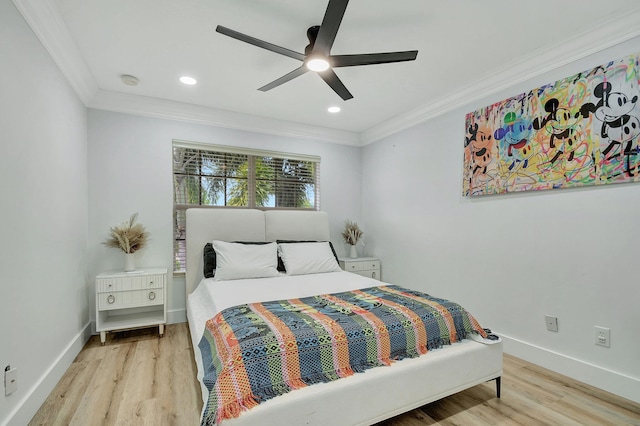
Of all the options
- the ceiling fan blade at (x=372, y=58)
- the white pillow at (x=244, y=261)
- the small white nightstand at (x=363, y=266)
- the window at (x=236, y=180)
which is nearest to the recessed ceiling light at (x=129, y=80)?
the window at (x=236, y=180)

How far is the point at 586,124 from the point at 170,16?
3034 mm

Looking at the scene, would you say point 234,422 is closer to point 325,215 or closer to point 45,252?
point 45,252

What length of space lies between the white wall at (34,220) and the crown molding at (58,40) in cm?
7

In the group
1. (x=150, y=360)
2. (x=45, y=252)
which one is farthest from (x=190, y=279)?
(x=45, y=252)

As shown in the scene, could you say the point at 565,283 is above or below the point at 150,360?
above

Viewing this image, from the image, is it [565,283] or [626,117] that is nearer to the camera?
[626,117]

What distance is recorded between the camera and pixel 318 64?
212 cm

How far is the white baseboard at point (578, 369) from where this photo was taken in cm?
201

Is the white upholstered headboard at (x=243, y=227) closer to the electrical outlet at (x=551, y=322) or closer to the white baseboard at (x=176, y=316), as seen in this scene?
the white baseboard at (x=176, y=316)

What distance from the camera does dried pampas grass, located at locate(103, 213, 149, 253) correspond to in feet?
10.2

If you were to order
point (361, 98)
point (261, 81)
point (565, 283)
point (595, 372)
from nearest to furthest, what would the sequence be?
point (595, 372) → point (565, 283) → point (261, 81) → point (361, 98)

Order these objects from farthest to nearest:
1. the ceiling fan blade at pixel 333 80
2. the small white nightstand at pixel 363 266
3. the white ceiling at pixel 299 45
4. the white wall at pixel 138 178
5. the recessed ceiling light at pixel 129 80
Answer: the small white nightstand at pixel 363 266 → the white wall at pixel 138 178 → the recessed ceiling light at pixel 129 80 → the ceiling fan blade at pixel 333 80 → the white ceiling at pixel 299 45

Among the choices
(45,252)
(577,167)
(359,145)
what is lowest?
(45,252)

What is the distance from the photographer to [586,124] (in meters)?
2.23
